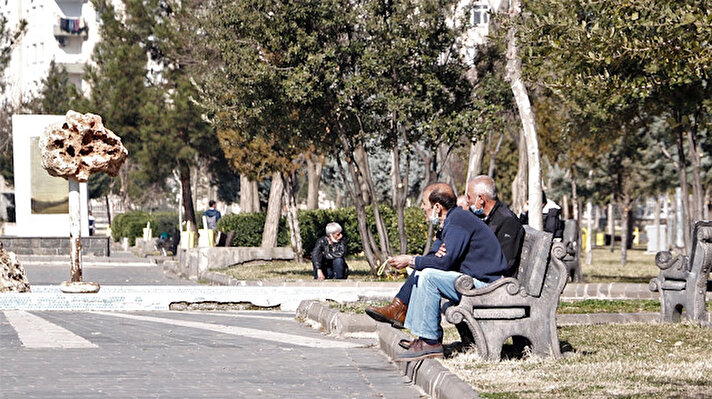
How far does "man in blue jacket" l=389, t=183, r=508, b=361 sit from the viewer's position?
940cm

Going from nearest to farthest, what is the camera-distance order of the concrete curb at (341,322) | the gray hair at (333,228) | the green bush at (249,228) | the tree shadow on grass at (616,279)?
the concrete curb at (341,322) → the gray hair at (333,228) → the tree shadow on grass at (616,279) → the green bush at (249,228)

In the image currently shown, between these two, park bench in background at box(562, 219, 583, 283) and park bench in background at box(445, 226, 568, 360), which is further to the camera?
park bench in background at box(562, 219, 583, 283)

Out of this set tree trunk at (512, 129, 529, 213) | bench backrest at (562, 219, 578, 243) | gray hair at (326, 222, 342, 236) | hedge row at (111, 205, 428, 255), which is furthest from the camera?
hedge row at (111, 205, 428, 255)

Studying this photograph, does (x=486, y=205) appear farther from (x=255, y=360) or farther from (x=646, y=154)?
(x=646, y=154)

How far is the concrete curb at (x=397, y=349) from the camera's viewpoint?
7.71 m

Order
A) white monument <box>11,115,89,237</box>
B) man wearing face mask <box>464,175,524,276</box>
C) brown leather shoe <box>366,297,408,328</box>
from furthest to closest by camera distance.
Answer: white monument <box>11,115,89,237</box>, brown leather shoe <box>366,297,408,328</box>, man wearing face mask <box>464,175,524,276</box>

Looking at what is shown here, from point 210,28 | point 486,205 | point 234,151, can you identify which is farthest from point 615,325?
point 234,151

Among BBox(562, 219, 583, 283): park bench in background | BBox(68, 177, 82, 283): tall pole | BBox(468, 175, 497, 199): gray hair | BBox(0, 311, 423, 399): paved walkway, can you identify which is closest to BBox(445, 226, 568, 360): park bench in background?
BBox(0, 311, 423, 399): paved walkway

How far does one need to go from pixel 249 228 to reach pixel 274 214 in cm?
220

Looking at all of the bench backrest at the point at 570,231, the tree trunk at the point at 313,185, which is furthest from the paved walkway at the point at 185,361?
the tree trunk at the point at 313,185

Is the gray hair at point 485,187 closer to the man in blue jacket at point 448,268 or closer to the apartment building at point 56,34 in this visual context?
the man in blue jacket at point 448,268

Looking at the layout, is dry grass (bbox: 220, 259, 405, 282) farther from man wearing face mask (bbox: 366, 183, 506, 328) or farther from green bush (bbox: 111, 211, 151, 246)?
green bush (bbox: 111, 211, 151, 246)

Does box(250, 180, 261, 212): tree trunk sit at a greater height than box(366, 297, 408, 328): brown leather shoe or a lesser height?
greater

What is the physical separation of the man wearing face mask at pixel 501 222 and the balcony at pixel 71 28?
97.9 m
